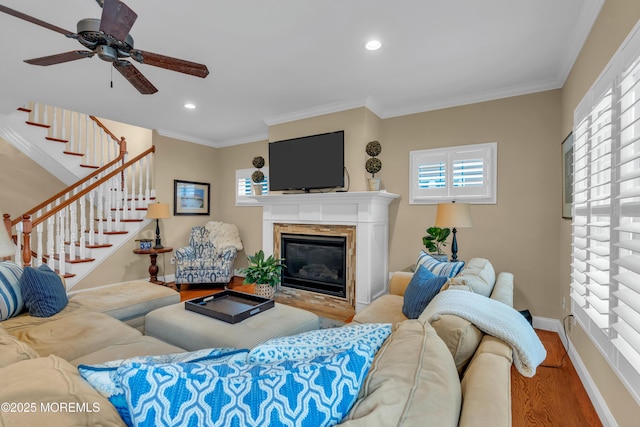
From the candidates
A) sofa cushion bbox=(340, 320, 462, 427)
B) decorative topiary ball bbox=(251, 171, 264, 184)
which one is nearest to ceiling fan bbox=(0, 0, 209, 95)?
sofa cushion bbox=(340, 320, 462, 427)

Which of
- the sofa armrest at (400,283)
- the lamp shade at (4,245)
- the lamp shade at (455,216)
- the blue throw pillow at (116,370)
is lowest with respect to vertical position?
the sofa armrest at (400,283)

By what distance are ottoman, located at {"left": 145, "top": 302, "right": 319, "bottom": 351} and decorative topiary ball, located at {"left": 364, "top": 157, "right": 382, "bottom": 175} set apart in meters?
2.04

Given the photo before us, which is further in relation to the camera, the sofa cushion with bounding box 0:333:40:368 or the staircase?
the staircase

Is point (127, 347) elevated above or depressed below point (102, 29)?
below

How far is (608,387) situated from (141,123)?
233 inches

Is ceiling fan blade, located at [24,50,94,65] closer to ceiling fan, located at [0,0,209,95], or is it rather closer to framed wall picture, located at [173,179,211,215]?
ceiling fan, located at [0,0,209,95]

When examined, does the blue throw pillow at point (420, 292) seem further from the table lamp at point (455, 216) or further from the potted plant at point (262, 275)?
the potted plant at point (262, 275)

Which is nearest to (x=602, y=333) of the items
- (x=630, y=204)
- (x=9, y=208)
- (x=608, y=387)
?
(x=608, y=387)

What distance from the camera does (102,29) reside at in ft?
5.36

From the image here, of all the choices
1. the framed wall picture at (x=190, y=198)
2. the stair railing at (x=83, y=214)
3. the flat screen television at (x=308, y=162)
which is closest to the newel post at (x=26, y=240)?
the stair railing at (x=83, y=214)

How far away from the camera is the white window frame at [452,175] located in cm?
345

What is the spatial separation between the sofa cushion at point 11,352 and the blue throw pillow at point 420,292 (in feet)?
6.47

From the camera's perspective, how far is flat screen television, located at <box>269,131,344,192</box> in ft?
12.7

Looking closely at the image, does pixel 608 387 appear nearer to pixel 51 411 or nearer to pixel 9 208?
pixel 51 411
